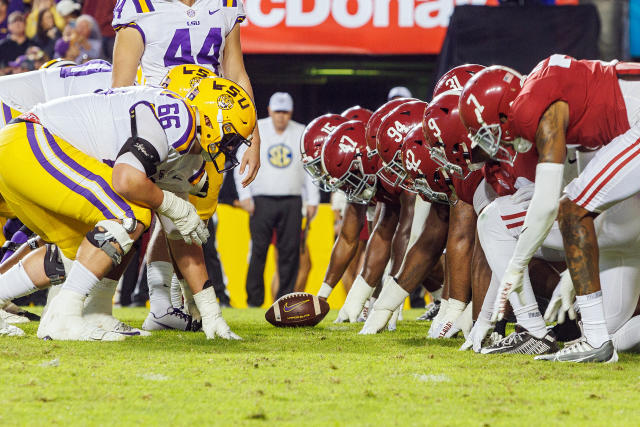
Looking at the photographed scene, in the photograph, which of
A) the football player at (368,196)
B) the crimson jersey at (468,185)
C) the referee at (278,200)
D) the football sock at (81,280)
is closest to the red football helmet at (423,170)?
the crimson jersey at (468,185)

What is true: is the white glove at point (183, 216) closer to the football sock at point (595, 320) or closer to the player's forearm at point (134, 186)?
the player's forearm at point (134, 186)

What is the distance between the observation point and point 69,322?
13.5ft

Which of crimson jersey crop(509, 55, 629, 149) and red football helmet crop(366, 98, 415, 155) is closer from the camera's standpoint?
crimson jersey crop(509, 55, 629, 149)

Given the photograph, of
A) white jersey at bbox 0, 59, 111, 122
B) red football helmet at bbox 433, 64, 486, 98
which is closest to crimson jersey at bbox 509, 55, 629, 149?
red football helmet at bbox 433, 64, 486, 98

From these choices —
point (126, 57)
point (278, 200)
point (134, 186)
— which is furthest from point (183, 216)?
point (278, 200)

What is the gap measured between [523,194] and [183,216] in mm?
1560

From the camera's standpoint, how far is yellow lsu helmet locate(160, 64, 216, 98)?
4426 mm

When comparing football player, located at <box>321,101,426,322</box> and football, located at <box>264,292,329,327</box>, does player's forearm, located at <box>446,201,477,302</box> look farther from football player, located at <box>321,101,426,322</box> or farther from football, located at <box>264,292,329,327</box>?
football, located at <box>264,292,329,327</box>

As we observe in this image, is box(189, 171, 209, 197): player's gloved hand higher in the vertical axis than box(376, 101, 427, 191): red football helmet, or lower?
lower

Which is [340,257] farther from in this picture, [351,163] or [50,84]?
[50,84]

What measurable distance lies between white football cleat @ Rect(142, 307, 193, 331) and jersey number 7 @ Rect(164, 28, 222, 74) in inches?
54.9

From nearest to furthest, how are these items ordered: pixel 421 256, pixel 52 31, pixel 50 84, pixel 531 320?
pixel 531 320 < pixel 421 256 < pixel 50 84 < pixel 52 31

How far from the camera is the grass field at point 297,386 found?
248 cm

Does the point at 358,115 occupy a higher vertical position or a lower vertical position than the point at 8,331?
higher
